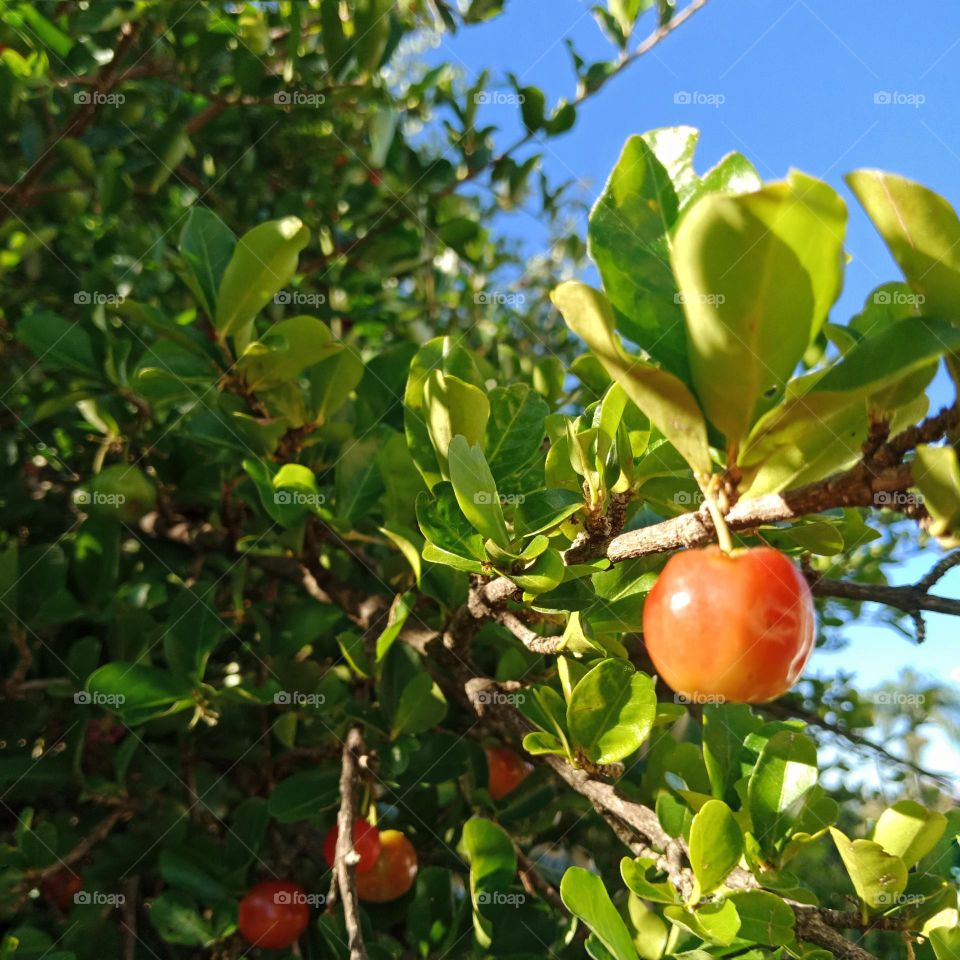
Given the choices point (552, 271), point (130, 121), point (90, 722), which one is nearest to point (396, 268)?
point (130, 121)

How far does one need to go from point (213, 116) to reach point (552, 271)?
83.7 inches

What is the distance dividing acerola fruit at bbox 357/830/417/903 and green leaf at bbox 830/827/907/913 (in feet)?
2.62

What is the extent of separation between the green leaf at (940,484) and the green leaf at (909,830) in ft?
1.97

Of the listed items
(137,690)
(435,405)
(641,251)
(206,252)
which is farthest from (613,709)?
(206,252)

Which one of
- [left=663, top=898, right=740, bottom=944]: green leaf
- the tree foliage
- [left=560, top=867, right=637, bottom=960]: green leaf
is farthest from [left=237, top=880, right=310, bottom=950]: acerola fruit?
[left=663, top=898, right=740, bottom=944]: green leaf

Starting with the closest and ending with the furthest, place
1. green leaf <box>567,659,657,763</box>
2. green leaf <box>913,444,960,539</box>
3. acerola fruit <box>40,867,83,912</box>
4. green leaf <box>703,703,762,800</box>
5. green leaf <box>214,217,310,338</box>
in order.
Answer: green leaf <box>913,444,960,539</box> → green leaf <box>567,659,657,763</box> → green leaf <box>703,703,762,800</box> → green leaf <box>214,217,310,338</box> → acerola fruit <box>40,867,83,912</box>

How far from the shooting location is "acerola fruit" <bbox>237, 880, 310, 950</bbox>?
1.43m

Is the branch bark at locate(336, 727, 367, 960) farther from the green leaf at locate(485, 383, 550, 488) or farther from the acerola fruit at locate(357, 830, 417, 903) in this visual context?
the green leaf at locate(485, 383, 550, 488)

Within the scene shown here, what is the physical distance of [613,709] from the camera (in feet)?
3.13

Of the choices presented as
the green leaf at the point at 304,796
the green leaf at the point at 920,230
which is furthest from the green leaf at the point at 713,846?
the green leaf at the point at 304,796

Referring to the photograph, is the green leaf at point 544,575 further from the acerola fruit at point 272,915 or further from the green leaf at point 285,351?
the acerola fruit at point 272,915

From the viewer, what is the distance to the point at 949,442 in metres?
0.63

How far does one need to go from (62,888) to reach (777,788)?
1459mm

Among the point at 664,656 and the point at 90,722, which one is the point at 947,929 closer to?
the point at 664,656
